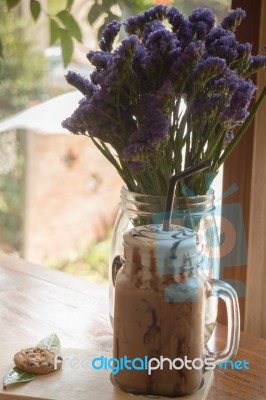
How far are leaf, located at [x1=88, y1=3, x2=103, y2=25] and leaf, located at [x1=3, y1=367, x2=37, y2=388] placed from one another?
70 cm

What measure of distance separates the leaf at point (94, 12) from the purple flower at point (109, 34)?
37cm

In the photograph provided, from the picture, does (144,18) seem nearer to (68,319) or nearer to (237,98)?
(237,98)

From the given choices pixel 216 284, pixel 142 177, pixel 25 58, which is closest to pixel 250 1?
pixel 142 177

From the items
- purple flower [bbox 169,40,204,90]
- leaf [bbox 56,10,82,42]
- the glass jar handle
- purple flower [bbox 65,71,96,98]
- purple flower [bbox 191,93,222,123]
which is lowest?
the glass jar handle

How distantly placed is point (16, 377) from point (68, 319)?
0.26 meters

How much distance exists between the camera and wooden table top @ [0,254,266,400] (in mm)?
953

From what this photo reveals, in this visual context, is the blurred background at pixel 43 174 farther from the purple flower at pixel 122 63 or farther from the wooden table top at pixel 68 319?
the purple flower at pixel 122 63

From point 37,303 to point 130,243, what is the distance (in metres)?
0.44

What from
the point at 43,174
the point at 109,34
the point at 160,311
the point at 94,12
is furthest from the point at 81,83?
the point at 43,174

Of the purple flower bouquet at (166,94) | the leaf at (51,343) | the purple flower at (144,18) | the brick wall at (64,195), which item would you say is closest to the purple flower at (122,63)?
the purple flower bouquet at (166,94)

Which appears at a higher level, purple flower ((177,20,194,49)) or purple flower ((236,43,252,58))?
purple flower ((177,20,194,49))

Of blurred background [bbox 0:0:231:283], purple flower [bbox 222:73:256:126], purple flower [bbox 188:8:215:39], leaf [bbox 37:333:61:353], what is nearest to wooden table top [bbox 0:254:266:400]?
leaf [bbox 37:333:61:353]

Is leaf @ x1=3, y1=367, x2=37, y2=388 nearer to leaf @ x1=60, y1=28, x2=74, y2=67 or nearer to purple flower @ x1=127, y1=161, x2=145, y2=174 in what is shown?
purple flower @ x1=127, y1=161, x2=145, y2=174

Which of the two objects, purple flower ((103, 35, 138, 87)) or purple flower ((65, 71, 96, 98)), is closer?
purple flower ((103, 35, 138, 87))
